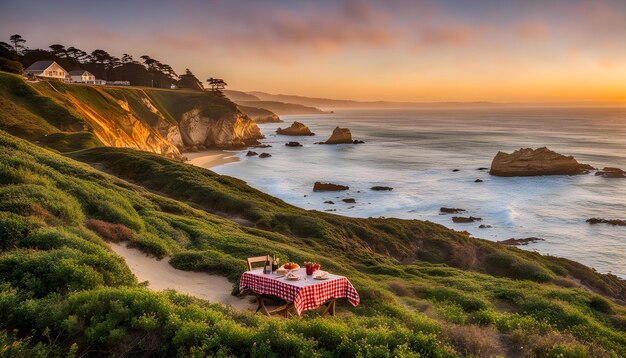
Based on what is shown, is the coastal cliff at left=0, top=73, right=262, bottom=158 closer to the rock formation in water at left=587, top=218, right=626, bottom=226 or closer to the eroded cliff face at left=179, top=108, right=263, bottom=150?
the eroded cliff face at left=179, top=108, right=263, bottom=150

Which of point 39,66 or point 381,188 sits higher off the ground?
point 39,66

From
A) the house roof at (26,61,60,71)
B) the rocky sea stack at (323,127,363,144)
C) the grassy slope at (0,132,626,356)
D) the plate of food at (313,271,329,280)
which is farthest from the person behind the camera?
the rocky sea stack at (323,127,363,144)

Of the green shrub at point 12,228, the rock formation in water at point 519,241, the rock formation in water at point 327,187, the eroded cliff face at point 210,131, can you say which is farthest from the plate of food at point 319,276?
the eroded cliff face at point 210,131

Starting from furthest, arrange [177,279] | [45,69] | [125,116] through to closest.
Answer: [45,69], [125,116], [177,279]

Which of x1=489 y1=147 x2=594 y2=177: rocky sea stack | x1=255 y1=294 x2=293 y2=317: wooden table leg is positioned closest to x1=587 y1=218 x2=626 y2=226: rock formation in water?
x1=489 y1=147 x2=594 y2=177: rocky sea stack

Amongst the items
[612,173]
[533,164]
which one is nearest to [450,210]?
[533,164]

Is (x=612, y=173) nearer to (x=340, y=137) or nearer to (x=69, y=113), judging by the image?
(x=340, y=137)

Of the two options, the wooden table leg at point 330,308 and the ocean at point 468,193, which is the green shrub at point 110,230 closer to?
the wooden table leg at point 330,308
